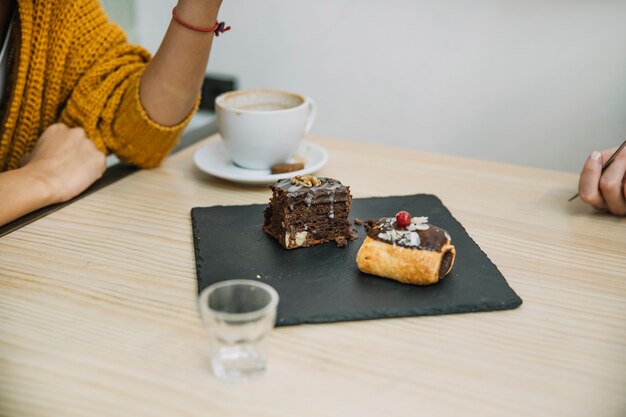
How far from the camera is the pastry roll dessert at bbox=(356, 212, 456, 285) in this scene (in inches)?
31.9

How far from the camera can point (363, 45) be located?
6.29ft

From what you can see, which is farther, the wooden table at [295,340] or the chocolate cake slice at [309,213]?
the chocolate cake slice at [309,213]

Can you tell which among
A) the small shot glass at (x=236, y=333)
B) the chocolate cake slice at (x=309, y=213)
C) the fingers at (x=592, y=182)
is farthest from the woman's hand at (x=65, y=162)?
the fingers at (x=592, y=182)

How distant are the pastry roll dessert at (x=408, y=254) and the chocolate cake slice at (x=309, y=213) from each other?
0.36ft

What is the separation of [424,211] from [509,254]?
19cm

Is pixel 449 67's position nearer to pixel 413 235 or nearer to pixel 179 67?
pixel 179 67

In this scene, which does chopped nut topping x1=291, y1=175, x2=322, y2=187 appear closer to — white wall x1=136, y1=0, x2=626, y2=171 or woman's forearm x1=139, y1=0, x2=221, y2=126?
woman's forearm x1=139, y1=0, x2=221, y2=126

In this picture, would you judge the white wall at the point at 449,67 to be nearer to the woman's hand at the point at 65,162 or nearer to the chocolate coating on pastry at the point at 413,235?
the woman's hand at the point at 65,162

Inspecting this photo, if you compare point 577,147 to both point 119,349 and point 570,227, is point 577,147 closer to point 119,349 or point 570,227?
point 570,227

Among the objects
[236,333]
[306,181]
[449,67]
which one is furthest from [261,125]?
[449,67]

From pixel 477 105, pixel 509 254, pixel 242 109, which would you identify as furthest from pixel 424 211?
pixel 477 105

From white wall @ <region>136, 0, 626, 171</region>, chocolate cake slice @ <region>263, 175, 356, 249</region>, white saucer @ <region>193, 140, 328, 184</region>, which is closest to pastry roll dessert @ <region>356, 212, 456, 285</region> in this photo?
chocolate cake slice @ <region>263, 175, 356, 249</region>

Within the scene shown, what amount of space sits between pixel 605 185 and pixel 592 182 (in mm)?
23

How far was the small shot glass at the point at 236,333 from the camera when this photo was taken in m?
0.64
